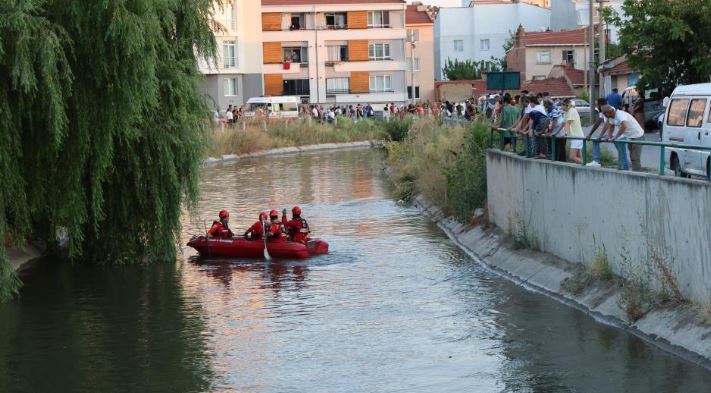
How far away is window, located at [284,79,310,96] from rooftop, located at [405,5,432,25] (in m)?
14.9

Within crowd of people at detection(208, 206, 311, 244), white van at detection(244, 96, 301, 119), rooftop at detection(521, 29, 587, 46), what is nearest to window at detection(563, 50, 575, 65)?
rooftop at detection(521, 29, 587, 46)

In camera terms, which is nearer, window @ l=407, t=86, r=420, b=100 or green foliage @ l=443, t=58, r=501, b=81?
window @ l=407, t=86, r=420, b=100

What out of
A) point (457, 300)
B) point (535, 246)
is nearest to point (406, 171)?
point (535, 246)

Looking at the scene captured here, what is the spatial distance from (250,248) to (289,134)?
4649 cm

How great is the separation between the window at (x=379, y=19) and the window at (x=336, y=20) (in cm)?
210

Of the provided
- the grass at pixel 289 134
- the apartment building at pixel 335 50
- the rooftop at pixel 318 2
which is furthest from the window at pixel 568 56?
the grass at pixel 289 134

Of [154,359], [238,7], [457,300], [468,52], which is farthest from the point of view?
[468,52]

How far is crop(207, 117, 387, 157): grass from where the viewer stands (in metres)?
67.7

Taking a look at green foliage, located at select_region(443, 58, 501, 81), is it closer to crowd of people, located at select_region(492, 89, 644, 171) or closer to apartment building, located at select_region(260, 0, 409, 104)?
apartment building, located at select_region(260, 0, 409, 104)

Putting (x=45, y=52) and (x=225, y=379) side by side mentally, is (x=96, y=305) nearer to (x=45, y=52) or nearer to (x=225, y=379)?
(x=45, y=52)

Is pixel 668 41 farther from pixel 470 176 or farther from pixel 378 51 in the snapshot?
pixel 378 51

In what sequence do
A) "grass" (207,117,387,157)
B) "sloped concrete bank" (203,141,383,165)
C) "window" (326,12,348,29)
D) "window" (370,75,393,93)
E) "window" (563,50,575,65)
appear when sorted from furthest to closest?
"window" (370,75,393,93)
"window" (326,12,348,29)
"window" (563,50,575,65)
"grass" (207,117,387,157)
"sloped concrete bank" (203,141,383,165)

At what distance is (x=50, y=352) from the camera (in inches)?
742

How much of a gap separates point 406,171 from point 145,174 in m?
20.1
